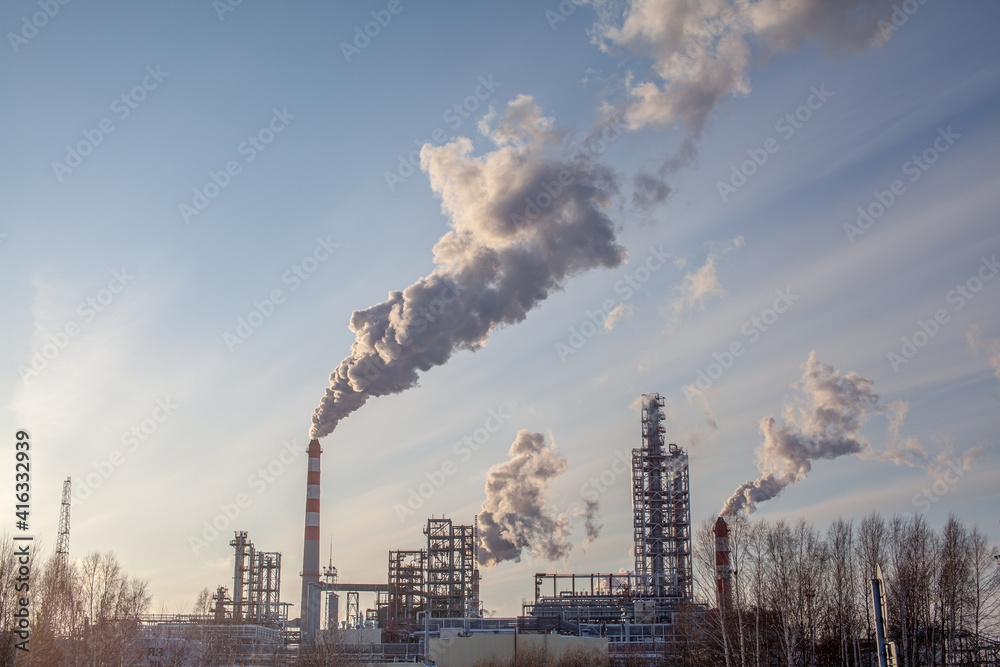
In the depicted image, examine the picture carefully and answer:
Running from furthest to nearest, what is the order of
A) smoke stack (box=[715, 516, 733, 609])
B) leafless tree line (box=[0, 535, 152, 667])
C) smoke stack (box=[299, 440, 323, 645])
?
smoke stack (box=[299, 440, 323, 645]) → smoke stack (box=[715, 516, 733, 609]) → leafless tree line (box=[0, 535, 152, 667])

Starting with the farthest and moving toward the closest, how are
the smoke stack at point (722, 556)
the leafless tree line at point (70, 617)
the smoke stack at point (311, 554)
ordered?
the smoke stack at point (311, 554)
the smoke stack at point (722, 556)
the leafless tree line at point (70, 617)

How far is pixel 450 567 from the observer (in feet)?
209

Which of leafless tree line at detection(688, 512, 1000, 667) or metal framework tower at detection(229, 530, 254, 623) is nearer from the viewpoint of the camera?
leafless tree line at detection(688, 512, 1000, 667)

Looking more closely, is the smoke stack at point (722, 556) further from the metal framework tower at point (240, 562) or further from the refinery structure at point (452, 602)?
the metal framework tower at point (240, 562)

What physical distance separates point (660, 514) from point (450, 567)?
15.8 metres

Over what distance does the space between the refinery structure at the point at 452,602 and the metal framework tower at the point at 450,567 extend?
72 millimetres

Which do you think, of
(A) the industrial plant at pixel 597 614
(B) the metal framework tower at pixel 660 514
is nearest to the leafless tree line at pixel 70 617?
(A) the industrial plant at pixel 597 614

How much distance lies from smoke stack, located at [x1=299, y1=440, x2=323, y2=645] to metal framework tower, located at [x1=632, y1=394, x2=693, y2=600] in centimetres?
2270

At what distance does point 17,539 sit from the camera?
28.8 metres

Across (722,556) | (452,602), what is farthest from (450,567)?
(722,556)

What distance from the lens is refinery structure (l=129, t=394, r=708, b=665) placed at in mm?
50375

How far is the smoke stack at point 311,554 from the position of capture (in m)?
59.4

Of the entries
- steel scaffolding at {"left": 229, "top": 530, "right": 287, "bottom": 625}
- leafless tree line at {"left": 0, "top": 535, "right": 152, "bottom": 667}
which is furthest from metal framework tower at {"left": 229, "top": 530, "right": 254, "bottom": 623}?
leafless tree line at {"left": 0, "top": 535, "right": 152, "bottom": 667}

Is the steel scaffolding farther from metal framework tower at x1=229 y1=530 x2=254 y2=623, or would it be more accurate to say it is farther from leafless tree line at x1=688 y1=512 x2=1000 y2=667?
leafless tree line at x1=688 y1=512 x2=1000 y2=667
